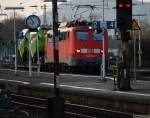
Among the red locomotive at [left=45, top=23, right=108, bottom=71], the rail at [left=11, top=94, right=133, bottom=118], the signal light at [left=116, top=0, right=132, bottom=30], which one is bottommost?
the rail at [left=11, top=94, right=133, bottom=118]

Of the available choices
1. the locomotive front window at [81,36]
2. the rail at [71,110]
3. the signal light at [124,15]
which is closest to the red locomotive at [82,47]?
the locomotive front window at [81,36]

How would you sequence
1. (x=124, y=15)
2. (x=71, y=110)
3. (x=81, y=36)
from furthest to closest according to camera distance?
(x=81, y=36) < (x=124, y=15) < (x=71, y=110)

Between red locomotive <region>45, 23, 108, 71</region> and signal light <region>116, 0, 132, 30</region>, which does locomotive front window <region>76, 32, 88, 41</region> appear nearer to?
red locomotive <region>45, 23, 108, 71</region>

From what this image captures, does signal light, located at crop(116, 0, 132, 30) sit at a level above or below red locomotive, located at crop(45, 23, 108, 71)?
above

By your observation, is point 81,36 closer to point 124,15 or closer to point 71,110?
point 124,15

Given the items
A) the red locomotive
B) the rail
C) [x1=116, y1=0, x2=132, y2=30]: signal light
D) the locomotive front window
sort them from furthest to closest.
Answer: the locomotive front window, the red locomotive, [x1=116, y1=0, x2=132, y2=30]: signal light, the rail

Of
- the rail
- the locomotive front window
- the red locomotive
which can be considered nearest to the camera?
the rail

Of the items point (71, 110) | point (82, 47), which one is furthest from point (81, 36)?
point (71, 110)

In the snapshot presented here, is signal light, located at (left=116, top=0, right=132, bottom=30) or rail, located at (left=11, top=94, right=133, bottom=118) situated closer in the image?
rail, located at (left=11, top=94, right=133, bottom=118)

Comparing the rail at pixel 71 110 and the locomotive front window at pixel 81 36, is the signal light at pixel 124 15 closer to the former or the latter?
the rail at pixel 71 110

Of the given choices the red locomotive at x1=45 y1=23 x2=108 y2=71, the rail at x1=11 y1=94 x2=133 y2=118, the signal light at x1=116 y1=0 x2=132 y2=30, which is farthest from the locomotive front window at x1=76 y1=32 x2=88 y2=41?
the signal light at x1=116 y1=0 x2=132 y2=30

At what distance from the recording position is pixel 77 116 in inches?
828

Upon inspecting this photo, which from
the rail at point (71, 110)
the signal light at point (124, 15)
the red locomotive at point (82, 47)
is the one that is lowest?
the rail at point (71, 110)

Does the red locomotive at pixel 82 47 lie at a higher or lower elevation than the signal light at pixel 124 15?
lower
